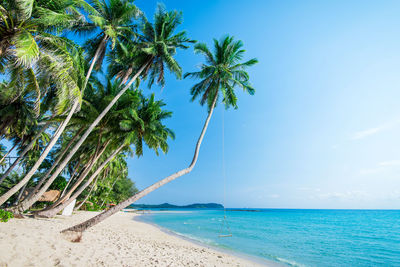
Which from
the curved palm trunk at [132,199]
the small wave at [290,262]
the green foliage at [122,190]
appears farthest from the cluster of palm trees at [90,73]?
the green foliage at [122,190]

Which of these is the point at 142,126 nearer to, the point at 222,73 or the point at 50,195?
the point at 222,73

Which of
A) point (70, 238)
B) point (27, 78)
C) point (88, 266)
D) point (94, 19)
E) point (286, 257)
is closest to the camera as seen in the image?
point (88, 266)

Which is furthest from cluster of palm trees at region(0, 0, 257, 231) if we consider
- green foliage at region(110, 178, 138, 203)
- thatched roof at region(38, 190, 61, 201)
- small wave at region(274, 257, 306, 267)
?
green foliage at region(110, 178, 138, 203)

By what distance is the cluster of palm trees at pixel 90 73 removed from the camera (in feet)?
21.9

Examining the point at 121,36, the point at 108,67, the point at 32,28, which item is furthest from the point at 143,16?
the point at 32,28

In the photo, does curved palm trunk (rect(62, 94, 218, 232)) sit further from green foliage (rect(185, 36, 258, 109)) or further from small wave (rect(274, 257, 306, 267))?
small wave (rect(274, 257, 306, 267))

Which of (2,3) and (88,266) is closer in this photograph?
(88,266)

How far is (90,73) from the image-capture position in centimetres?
1091

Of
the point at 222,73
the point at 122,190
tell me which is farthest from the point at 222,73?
the point at 122,190

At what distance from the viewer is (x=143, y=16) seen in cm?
1132

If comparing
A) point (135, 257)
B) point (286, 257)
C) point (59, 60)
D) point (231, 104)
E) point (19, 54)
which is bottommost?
point (286, 257)

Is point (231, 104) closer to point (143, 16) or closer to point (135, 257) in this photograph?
point (143, 16)

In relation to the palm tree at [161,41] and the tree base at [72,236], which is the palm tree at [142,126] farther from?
the tree base at [72,236]

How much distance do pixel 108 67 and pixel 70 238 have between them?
37.9 ft
